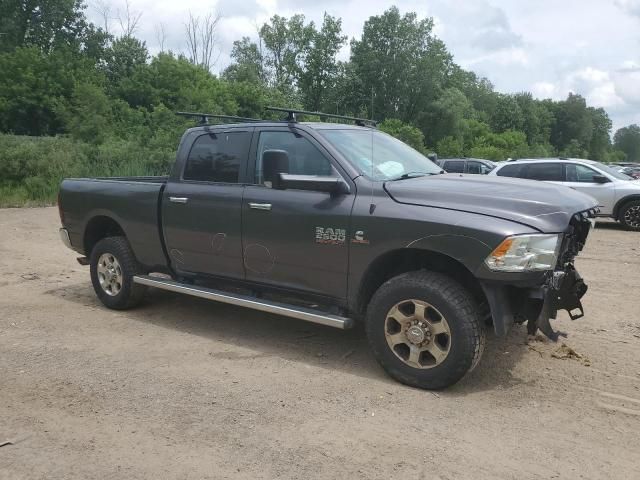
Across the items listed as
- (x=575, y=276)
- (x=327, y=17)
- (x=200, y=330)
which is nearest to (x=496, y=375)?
(x=575, y=276)

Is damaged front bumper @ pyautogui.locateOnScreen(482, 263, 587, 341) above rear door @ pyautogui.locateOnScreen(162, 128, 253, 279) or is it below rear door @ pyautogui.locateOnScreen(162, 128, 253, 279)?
below

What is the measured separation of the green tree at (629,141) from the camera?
11969 centimetres

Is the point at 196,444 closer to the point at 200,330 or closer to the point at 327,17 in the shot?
the point at 200,330

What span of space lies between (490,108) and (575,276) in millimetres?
91118

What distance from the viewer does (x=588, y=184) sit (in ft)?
44.5

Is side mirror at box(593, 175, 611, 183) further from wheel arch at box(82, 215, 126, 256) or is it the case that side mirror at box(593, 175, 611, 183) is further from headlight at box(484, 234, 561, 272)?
wheel arch at box(82, 215, 126, 256)

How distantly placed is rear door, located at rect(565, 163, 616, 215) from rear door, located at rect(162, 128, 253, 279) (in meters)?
10.4

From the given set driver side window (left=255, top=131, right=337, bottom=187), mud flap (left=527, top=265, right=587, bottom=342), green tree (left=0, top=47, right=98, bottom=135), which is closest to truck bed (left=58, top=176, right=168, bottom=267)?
driver side window (left=255, top=131, right=337, bottom=187)

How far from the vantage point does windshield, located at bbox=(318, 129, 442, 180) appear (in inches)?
186

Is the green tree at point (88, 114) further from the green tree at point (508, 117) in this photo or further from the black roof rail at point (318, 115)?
the green tree at point (508, 117)

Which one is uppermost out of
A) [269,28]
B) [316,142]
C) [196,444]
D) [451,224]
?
[269,28]

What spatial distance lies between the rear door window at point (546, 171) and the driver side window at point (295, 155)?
1007 cm

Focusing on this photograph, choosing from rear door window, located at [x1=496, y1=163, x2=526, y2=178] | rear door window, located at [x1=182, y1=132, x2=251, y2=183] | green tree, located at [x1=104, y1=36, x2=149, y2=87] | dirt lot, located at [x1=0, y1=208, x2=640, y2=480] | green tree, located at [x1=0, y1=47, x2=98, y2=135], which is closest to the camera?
dirt lot, located at [x1=0, y1=208, x2=640, y2=480]

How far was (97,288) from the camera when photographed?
647 cm
